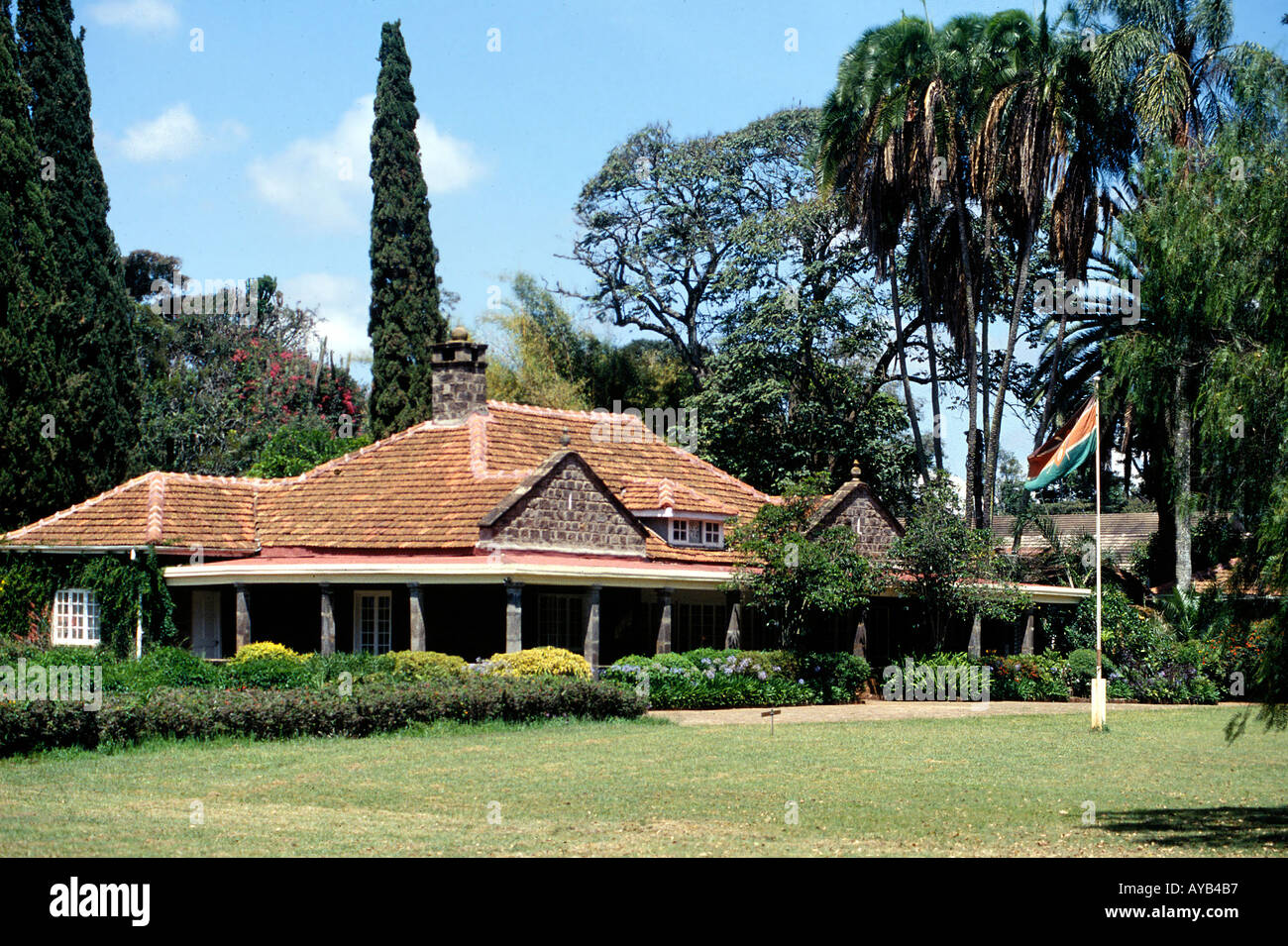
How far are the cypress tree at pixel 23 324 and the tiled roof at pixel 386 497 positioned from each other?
205 cm

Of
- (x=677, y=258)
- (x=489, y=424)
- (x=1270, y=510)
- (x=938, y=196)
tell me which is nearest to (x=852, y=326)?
(x=938, y=196)

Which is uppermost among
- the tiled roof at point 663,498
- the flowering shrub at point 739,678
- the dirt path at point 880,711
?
the tiled roof at point 663,498

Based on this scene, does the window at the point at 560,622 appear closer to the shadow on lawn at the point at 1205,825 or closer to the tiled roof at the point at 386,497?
the tiled roof at the point at 386,497

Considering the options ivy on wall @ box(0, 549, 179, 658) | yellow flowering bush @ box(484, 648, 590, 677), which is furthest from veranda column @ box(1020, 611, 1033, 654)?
ivy on wall @ box(0, 549, 179, 658)

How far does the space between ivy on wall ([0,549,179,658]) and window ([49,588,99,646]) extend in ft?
0.61

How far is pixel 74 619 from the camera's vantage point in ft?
92.9

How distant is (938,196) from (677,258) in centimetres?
1527

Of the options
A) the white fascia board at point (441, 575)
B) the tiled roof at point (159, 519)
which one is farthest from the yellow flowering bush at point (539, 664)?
the tiled roof at point (159, 519)

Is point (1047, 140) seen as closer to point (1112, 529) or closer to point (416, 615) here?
point (416, 615)

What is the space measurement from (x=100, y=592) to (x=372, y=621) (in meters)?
5.10

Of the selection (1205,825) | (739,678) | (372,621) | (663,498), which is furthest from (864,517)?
(1205,825)

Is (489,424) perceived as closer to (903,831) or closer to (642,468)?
(642,468)

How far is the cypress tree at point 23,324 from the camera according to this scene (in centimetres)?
3119

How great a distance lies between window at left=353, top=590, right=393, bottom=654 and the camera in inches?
1123
